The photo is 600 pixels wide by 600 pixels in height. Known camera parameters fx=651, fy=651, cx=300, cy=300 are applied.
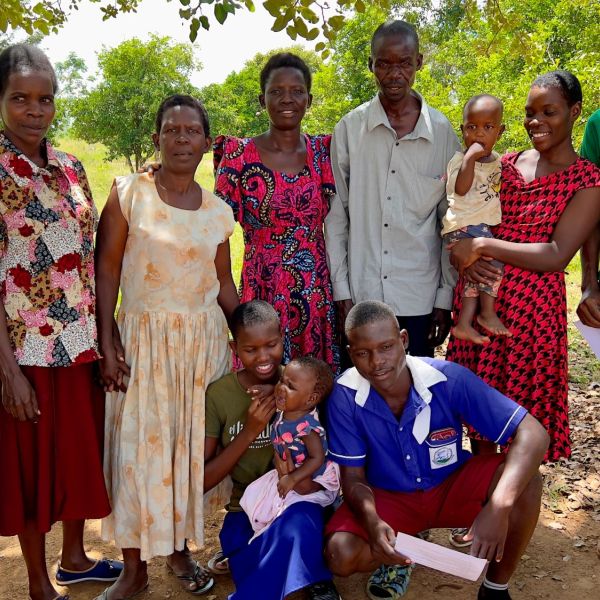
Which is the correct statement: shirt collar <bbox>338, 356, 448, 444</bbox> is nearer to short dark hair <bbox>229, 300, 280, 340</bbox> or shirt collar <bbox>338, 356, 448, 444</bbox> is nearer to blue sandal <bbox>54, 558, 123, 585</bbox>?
short dark hair <bbox>229, 300, 280, 340</bbox>

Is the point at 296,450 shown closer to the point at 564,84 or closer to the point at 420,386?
the point at 420,386

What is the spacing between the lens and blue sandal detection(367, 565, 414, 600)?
285cm

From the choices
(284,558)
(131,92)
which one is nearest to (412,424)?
(284,558)

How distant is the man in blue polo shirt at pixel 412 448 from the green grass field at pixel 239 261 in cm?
181

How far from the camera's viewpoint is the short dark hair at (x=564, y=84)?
2.78 metres

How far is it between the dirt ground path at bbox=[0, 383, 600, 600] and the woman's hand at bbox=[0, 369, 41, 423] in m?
1.02

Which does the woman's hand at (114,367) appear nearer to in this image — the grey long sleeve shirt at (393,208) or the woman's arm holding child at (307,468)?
the woman's arm holding child at (307,468)

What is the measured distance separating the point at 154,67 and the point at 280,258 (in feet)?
46.8

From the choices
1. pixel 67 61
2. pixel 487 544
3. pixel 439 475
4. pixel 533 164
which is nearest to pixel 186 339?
pixel 439 475

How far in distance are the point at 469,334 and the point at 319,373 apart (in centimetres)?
72

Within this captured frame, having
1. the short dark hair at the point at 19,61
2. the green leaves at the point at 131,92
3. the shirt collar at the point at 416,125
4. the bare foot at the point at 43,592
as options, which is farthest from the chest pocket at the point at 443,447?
the green leaves at the point at 131,92

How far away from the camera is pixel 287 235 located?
315cm

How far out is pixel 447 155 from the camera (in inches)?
126

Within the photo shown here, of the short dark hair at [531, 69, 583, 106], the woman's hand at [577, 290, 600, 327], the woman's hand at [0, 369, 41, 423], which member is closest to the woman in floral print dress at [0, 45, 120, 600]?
the woman's hand at [0, 369, 41, 423]
